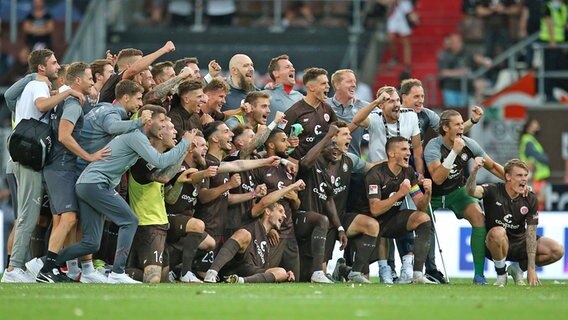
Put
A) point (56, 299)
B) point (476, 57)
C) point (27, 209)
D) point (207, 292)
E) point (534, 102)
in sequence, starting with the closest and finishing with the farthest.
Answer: point (56, 299), point (207, 292), point (27, 209), point (534, 102), point (476, 57)

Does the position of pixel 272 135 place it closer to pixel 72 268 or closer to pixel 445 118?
pixel 445 118

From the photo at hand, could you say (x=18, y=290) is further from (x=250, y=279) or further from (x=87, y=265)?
(x=250, y=279)

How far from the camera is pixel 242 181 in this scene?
60.5ft

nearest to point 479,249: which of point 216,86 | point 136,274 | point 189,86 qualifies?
point 216,86

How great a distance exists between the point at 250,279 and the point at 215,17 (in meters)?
13.7

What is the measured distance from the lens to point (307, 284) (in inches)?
697

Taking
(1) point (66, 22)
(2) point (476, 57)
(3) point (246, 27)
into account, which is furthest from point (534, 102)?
(1) point (66, 22)

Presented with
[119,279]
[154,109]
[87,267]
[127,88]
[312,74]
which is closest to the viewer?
[119,279]

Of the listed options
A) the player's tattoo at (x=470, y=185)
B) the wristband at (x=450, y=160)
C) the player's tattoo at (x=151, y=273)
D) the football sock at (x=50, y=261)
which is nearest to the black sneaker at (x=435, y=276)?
the player's tattoo at (x=470, y=185)

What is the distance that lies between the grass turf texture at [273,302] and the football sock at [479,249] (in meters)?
1.48

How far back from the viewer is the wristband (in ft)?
60.6

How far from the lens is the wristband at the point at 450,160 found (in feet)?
60.6

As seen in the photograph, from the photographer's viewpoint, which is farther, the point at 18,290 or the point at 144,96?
the point at 144,96

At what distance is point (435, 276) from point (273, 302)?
17.3 feet
